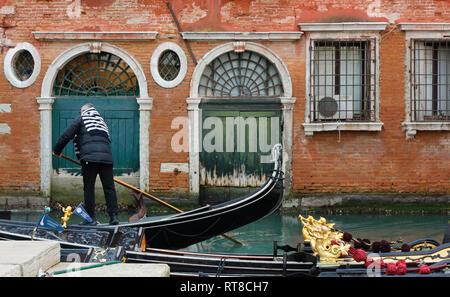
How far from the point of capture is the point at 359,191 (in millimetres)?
→ 8914

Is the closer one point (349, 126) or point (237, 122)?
point (349, 126)

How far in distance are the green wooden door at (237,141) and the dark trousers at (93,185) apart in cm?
348

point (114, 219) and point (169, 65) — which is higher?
point (169, 65)

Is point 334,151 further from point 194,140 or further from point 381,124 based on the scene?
point 194,140

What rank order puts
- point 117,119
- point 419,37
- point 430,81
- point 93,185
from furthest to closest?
point 117,119, point 430,81, point 419,37, point 93,185

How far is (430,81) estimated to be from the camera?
355 inches

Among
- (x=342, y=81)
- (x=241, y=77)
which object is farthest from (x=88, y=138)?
(x=342, y=81)

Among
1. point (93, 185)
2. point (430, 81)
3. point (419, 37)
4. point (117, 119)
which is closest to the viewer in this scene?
point (93, 185)

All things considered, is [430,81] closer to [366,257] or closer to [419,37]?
[419,37]

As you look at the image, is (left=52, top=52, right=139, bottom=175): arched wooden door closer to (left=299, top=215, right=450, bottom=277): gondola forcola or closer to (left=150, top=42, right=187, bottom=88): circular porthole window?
(left=150, top=42, right=187, bottom=88): circular porthole window

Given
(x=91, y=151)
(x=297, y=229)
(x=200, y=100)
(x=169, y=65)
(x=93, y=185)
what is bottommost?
(x=297, y=229)

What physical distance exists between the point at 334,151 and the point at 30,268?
672cm

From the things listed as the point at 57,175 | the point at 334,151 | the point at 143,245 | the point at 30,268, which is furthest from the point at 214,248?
the point at 30,268

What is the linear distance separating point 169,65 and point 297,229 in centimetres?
312
